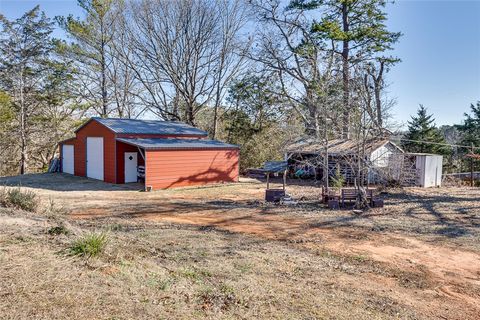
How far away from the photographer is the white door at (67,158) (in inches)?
838

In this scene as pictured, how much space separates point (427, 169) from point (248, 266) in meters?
17.2

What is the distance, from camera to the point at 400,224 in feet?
32.3

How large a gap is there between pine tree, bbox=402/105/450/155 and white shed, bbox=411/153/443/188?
31.1 feet

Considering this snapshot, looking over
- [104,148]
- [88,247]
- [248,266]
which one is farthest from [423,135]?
[88,247]

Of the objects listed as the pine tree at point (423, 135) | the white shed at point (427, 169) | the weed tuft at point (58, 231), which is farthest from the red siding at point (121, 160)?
the pine tree at point (423, 135)

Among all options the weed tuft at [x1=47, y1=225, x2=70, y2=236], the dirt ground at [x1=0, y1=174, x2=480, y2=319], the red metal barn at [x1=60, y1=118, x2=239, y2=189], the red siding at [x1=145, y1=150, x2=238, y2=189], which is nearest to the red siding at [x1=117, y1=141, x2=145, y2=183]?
the red metal barn at [x1=60, y1=118, x2=239, y2=189]

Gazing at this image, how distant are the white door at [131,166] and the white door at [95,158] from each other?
5.25 ft

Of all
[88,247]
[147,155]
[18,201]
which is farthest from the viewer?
[147,155]

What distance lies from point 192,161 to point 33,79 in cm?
1339

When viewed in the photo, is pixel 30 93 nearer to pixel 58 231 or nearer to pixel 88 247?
pixel 58 231

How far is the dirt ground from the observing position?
365 cm

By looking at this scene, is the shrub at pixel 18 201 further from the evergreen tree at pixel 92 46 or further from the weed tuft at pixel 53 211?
the evergreen tree at pixel 92 46

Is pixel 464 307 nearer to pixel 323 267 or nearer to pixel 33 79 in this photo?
pixel 323 267

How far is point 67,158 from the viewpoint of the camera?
21.6 m
